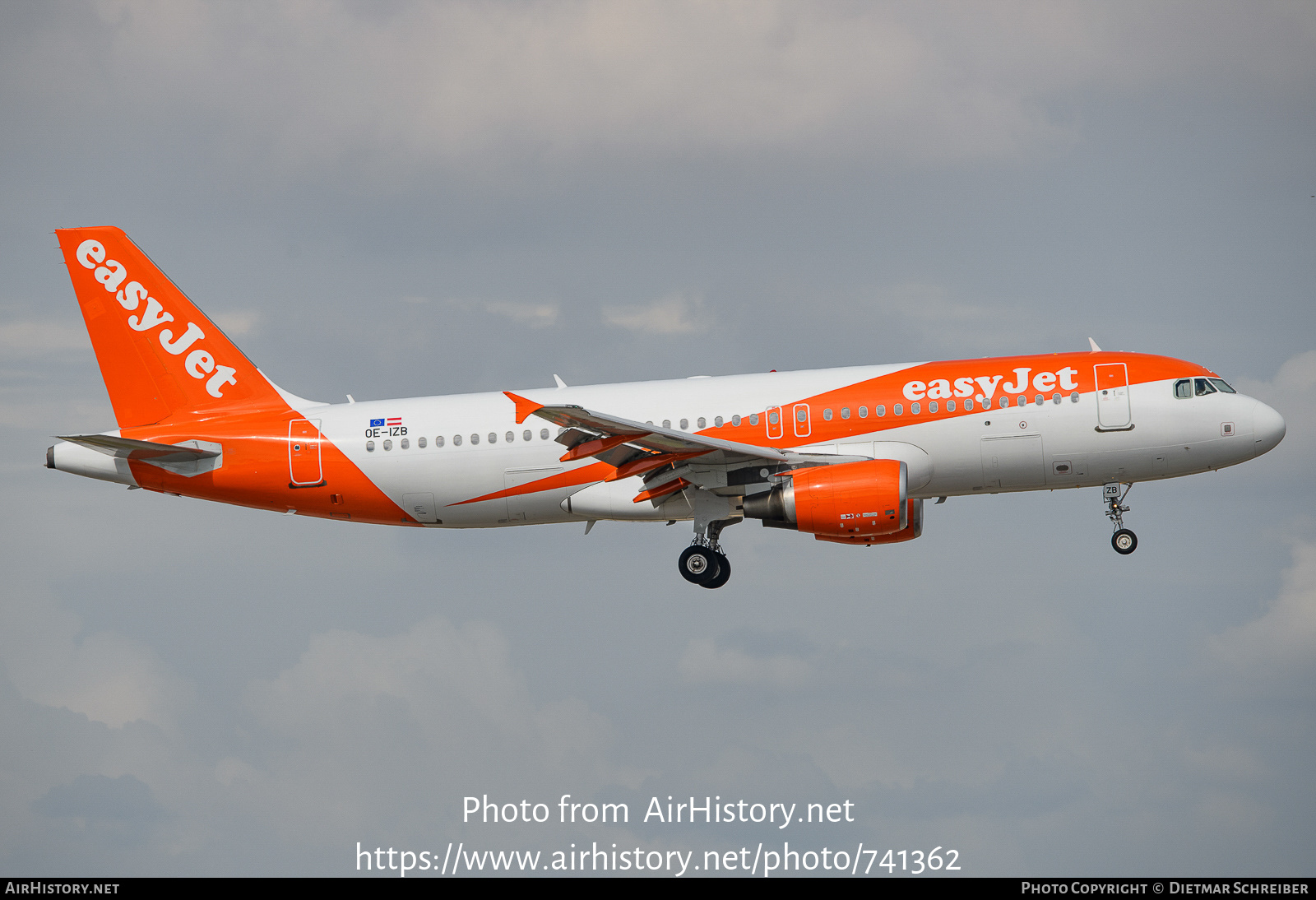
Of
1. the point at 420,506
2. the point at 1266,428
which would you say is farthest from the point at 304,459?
the point at 1266,428

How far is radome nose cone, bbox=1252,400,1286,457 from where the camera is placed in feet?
113

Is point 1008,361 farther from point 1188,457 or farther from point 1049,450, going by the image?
point 1188,457

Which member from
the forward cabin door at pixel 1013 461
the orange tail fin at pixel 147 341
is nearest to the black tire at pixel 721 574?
the forward cabin door at pixel 1013 461

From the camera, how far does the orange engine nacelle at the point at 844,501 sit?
107ft

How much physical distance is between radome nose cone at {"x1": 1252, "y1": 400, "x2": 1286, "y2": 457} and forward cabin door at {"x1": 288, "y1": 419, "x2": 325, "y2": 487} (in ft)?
81.8

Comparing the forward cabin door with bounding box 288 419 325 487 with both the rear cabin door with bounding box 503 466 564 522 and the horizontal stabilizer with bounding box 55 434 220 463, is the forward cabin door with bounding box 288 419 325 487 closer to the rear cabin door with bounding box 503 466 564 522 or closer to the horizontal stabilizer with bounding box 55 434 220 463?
the horizontal stabilizer with bounding box 55 434 220 463

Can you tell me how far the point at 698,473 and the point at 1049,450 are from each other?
29.4 ft

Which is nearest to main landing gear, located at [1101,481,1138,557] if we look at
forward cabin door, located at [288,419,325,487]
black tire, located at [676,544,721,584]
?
black tire, located at [676,544,721,584]

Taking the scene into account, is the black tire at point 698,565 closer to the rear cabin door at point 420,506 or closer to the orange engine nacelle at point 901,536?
the orange engine nacelle at point 901,536

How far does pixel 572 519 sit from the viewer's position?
36.7 m

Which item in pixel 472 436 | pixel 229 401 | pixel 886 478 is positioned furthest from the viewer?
pixel 229 401

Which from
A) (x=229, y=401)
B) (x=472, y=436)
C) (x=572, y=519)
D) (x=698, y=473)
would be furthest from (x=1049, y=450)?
(x=229, y=401)

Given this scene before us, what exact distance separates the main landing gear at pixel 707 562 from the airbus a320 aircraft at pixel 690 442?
0.15 ft

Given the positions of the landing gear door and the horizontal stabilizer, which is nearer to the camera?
the landing gear door
